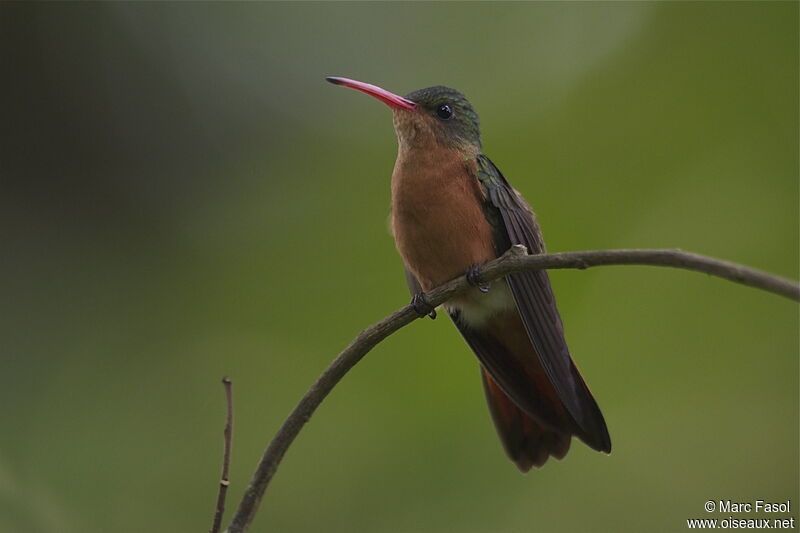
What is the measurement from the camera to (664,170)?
4.24 meters

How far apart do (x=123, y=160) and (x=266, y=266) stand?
5.80ft

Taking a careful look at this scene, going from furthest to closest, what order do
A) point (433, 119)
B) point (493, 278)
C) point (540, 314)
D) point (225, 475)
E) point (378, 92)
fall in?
1. point (433, 119)
2. point (378, 92)
3. point (540, 314)
4. point (493, 278)
5. point (225, 475)

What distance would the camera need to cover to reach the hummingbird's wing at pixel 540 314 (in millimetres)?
3041

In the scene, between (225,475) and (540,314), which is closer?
(225,475)

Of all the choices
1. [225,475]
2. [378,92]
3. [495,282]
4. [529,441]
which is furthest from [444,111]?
[225,475]

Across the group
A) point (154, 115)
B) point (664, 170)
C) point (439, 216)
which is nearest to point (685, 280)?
point (664, 170)

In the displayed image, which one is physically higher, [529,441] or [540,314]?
[540,314]

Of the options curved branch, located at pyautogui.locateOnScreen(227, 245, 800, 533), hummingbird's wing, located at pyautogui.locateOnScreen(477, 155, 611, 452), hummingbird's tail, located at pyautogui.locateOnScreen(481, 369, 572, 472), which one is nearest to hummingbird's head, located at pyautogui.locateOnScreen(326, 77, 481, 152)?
hummingbird's wing, located at pyautogui.locateOnScreen(477, 155, 611, 452)

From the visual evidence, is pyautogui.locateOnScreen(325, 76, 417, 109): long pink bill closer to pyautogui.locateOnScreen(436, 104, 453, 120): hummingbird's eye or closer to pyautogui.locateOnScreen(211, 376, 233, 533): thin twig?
pyautogui.locateOnScreen(436, 104, 453, 120): hummingbird's eye

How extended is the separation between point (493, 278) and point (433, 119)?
5.78ft

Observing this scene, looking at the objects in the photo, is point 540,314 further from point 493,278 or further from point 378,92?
point 378,92

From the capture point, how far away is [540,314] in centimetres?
320

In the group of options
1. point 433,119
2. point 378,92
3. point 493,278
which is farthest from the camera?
point 433,119

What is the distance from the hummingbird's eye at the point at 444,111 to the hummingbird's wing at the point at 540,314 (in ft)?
1.28
